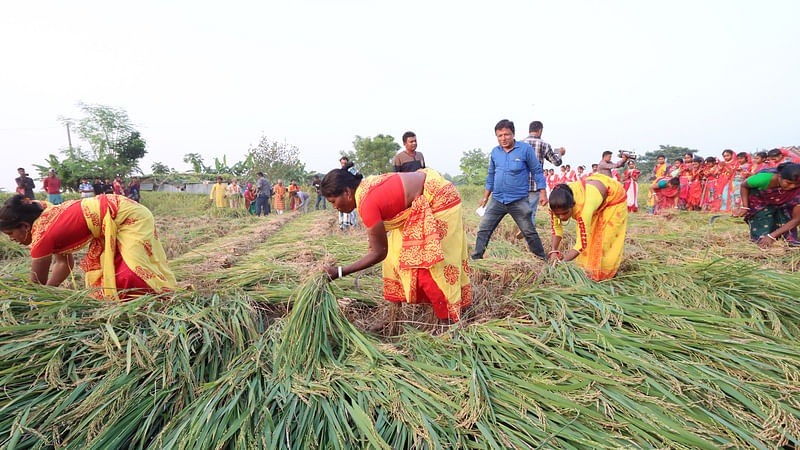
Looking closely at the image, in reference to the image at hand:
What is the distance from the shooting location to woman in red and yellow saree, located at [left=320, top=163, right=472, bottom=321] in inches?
71.2

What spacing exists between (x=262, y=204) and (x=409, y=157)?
8.60 metres

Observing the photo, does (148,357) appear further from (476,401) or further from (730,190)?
(730,190)

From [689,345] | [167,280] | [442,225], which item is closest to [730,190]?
[689,345]

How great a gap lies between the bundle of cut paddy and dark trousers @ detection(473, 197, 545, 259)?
4.72ft

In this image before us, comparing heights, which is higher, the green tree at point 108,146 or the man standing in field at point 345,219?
the green tree at point 108,146

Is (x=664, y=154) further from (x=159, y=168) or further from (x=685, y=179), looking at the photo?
(x=159, y=168)

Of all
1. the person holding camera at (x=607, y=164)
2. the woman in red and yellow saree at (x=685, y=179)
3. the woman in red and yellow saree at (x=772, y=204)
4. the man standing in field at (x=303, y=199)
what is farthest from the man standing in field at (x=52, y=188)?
the woman in red and yellow saree at (x=685, y=179)

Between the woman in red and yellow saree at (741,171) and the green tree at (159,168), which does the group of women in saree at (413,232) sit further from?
the green tree at (159,168)

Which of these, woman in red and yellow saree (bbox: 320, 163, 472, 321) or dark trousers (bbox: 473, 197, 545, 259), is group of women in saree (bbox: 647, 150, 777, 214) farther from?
woman in red and yellow saree (bbox: 320, 163, 472, 321)

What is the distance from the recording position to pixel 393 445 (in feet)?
3.95

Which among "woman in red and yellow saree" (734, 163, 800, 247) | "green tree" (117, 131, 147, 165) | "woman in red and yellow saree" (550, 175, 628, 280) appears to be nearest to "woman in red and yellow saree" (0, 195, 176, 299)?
"woman in red and yellow saree" (550, 175, 628, 280)

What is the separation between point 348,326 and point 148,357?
0.86 m

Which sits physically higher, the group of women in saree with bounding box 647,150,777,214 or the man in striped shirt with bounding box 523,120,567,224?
the man in striped shirt with bounding box 523,120,567,224

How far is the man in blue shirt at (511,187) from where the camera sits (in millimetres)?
3268
